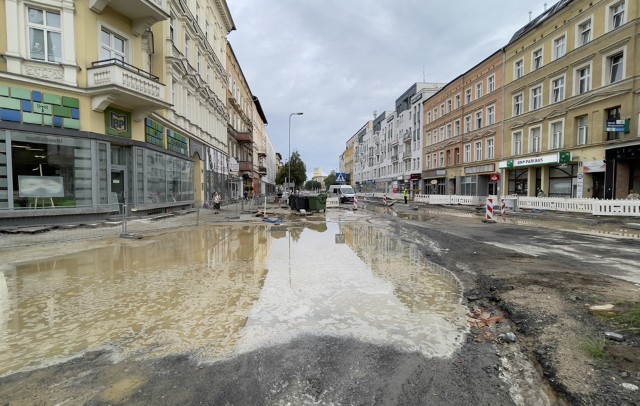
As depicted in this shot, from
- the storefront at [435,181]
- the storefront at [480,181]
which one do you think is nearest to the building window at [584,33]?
the storefront at [480,181]

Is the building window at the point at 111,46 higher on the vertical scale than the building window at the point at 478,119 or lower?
lower

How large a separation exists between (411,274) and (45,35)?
51.9ft

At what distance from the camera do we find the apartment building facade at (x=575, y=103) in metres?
20.7

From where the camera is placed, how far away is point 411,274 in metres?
6.89

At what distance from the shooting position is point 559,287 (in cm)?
558

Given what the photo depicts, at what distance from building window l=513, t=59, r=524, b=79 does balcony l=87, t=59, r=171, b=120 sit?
31029 mm

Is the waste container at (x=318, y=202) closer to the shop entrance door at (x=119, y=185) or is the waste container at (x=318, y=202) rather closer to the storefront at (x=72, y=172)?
the storefront at (x=72, y=172)

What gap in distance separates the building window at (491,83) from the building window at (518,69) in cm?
304

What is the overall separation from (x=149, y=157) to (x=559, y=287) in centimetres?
1803

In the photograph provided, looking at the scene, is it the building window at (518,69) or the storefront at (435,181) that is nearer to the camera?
the building window at (518,69)

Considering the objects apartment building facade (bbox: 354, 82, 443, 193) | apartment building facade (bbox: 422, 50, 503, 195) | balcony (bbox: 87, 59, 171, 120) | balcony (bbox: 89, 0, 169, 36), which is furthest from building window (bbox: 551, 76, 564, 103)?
balcony (bbox: 87, 59, 171, 120)

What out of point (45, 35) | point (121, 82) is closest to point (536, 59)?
point (121, 82)

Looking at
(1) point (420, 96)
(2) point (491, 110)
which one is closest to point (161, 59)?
(2) point (491, 110)

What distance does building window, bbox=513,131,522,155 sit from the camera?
101 feet
